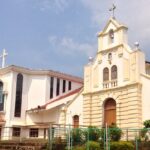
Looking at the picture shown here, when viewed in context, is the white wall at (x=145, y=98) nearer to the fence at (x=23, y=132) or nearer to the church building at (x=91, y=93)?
the church building at (x=91, y=93)

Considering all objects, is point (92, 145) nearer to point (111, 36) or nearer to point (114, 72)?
point (114, 72)

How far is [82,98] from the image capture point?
1293 inches

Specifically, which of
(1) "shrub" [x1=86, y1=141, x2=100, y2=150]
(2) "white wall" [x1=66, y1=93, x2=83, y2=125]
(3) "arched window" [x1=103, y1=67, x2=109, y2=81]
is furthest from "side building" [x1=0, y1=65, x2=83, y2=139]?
(1) "shrub" [x1=86, y1=141, x2=100, y2=150]

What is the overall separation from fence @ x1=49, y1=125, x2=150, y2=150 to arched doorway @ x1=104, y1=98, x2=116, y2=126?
360cm

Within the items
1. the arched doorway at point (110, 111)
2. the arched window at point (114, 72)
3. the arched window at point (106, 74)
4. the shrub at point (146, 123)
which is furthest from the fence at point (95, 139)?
the arched window at point (106, 74)

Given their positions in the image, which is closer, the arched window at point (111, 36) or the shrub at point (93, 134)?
the shrub at point (93, 134)

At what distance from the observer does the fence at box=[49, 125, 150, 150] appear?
22.8 m

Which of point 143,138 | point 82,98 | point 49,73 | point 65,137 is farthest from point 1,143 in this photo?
point 49,73

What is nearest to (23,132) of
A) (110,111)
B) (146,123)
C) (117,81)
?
(110,111)

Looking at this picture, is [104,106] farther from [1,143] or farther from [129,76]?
[1,143]

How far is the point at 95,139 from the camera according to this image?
24.6 m

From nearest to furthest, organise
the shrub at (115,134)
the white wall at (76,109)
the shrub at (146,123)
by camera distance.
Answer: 1. the shrub at (115,134)
2. the shrub at (146,123)
3. the white wall at (76,109)

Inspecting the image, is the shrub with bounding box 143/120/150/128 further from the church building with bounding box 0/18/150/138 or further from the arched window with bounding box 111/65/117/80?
the arched window with bounding box 111/65/117/80

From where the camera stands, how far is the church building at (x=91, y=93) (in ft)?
92.1
